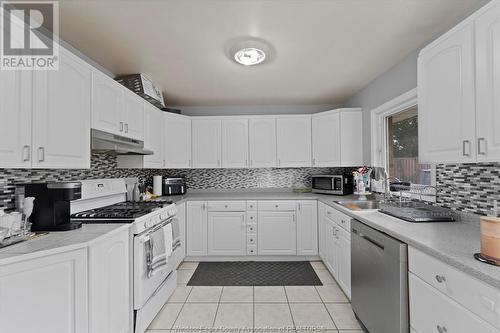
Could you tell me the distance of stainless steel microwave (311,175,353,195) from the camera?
3297 millimetres

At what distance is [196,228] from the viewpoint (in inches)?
131

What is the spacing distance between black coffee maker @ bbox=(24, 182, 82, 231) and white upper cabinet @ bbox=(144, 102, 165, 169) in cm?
131

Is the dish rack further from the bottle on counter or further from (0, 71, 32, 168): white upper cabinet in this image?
(0, 71, 32, 168): white upper cabinet

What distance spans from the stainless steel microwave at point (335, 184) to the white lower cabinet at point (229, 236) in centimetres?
129

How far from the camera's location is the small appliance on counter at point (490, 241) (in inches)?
37.6

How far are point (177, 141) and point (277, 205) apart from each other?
1.78 meters

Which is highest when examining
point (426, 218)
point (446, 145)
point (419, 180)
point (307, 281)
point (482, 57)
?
point (482, 57)

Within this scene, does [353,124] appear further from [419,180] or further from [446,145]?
[446,145]

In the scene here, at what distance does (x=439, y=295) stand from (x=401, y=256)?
0.26 m

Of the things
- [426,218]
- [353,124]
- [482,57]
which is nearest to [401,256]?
[426,218]

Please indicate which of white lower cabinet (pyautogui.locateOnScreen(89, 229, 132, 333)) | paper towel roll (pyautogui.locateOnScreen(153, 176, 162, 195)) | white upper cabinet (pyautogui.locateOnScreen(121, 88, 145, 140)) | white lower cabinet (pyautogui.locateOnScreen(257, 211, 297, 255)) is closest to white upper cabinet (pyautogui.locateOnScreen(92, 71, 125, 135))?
white upper cabinet (pyautogui.locateOnScreen(121, 88, 145, 140))

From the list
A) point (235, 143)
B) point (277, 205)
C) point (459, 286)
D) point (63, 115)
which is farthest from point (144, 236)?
point (235, 143)

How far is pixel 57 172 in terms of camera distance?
6.33 ft

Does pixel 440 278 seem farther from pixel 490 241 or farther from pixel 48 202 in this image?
pixel 48 202
